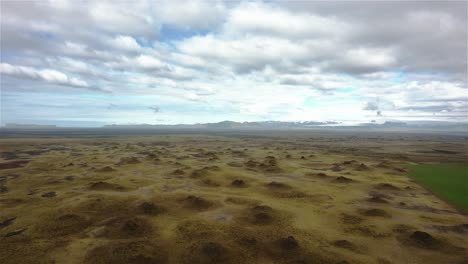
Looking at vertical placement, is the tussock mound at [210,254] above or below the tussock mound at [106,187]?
below

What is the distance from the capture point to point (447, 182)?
6250 centimetres

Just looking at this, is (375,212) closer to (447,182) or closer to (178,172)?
(447,182)

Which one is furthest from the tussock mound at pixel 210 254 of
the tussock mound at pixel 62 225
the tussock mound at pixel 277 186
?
the tussock mound at pixel 277 186

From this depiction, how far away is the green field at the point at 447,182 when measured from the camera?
4881cm

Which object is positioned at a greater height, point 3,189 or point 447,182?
point 3,189

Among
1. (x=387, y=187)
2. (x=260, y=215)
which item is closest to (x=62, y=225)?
(x=260, y=215)

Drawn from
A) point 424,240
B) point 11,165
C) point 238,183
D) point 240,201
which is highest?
point 11,165

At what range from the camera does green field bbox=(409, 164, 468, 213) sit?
48.8 meters

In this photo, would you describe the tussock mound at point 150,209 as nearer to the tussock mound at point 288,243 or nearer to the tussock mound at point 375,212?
the tussock mound at point 288,243

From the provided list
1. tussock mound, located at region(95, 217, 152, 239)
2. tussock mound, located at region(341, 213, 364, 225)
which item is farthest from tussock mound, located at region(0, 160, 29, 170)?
tussock mound, located at region(341, 213, 364, 225)

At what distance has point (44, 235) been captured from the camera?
34031 millimetres

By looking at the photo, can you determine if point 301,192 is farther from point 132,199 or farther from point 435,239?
point 132,199

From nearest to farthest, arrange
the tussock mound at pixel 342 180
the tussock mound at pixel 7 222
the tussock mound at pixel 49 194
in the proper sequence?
1. the tussock mound at pixel 7 222
2. the tussock mound at pixel 49 194
3. the tussock mound at pixel 342 180

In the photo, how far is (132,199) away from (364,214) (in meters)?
38.3
